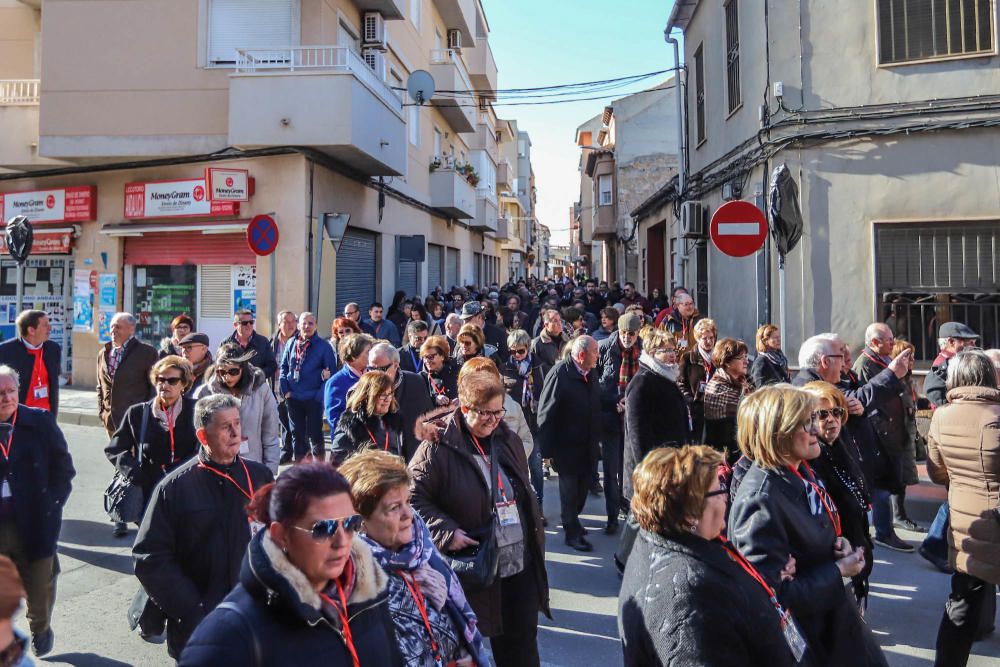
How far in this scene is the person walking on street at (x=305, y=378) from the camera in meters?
8.14

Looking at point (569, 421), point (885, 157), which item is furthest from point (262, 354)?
point (885, 157)

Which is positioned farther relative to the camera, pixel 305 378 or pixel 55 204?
pixel 55 204

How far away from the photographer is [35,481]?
161 inches

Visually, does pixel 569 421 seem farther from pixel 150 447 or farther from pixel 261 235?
pixel 261 235

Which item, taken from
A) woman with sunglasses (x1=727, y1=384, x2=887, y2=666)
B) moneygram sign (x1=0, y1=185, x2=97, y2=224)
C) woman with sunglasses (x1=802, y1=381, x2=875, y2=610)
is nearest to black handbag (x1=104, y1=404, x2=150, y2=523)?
woman with sunglasses (x1=727, y1=384, x2=887, y2=666)

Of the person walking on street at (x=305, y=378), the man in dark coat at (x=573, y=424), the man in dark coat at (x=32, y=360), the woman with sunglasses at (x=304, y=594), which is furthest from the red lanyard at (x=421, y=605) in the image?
the person walking on street at (x=305, y=378)

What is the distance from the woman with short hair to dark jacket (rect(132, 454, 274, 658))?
0.99 metres

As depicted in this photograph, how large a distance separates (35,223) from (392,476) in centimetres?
1493

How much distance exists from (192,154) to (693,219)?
8985 mm

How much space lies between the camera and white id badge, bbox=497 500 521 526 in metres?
3.36

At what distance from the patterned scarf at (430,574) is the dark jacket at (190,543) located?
1047 mm

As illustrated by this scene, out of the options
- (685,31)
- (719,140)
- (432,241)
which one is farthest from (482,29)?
(719,140)

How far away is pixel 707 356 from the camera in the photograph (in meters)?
6.65

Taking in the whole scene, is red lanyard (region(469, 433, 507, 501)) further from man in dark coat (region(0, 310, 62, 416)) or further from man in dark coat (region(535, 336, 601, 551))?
man in dark coat (region(0, 310, 62, 416))
